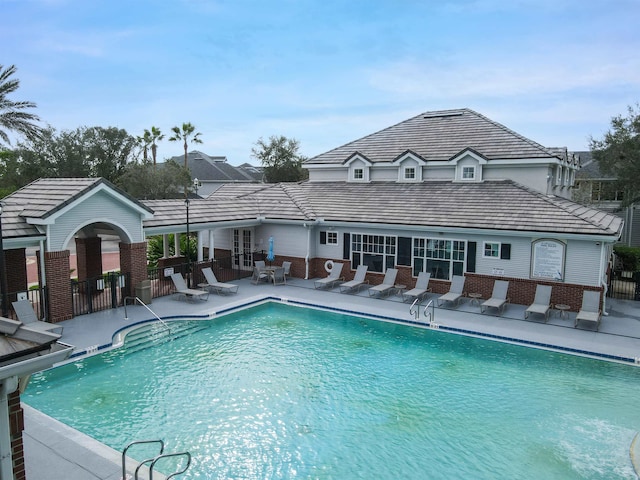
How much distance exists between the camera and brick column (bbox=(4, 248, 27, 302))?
16.8m

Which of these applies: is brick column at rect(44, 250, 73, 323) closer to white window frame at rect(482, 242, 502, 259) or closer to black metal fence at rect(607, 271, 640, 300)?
white window frame at rect(482, 242, 502, 259)

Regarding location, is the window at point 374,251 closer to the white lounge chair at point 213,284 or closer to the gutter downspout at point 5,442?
the white lounge chair at point 213,284

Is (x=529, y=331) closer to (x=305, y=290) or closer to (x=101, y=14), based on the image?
(x=305, y=290)

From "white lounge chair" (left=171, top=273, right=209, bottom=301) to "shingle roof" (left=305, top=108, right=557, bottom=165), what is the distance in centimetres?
1202

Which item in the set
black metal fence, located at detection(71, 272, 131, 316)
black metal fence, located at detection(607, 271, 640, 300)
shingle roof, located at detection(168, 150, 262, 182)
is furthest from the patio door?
shingle roof, located at detection(168, 150, 262, 182)

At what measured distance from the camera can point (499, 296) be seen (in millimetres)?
18328

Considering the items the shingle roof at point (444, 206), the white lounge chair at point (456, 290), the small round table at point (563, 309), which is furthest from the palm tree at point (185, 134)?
the small round table at point (563, 309)

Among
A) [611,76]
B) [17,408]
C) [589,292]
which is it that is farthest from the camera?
[611,76]

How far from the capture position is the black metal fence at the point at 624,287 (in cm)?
2020

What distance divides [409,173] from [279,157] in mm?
34529

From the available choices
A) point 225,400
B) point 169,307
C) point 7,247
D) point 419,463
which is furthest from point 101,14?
point 419,463

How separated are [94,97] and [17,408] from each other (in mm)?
37373

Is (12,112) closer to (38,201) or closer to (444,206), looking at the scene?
(38,201)

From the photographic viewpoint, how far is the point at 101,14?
18.7 m
